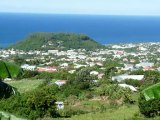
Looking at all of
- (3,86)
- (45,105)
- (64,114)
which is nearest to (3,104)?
(45,105)

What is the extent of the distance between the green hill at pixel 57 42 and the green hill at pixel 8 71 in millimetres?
63941

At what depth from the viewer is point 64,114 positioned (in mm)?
16562

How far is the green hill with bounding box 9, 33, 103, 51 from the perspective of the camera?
7035cm

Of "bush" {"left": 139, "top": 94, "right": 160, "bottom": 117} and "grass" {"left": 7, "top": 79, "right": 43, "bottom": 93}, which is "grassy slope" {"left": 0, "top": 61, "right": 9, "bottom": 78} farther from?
"grass" {"left": 7, "top": 79, "right": 43, "bottom": 93}

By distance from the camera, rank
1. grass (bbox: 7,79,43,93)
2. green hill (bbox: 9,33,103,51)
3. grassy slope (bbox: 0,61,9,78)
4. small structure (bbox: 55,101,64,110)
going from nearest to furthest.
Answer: grassy slope (bbox: 0,61,9,78) → small structure (bbox: 55,101,64,110) → grass (bbox: 7,79,43,93) → green hill (bbox: 9,33,103,51)

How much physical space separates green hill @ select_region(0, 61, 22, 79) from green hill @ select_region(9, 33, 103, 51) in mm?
63941

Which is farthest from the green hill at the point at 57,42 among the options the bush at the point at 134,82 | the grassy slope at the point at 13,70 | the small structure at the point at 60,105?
the grassy slope at the point at 13,70

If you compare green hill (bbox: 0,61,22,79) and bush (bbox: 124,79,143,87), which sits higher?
green hill (bbox: 0,61,22,79)

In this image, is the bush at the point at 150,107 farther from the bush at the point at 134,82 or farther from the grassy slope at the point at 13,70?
the bush at the point at 134,82

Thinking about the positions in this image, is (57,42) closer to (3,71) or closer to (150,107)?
(150,107)

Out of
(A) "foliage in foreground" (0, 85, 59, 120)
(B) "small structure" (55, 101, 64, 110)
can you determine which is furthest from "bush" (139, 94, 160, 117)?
(B) "small structure" (55, 101, 64, 110)

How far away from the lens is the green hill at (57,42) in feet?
231

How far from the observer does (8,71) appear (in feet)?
18.4

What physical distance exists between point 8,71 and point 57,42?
6719 centimetres
